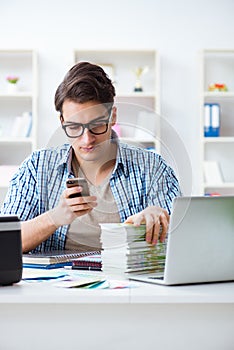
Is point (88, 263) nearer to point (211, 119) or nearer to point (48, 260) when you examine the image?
point (48, 260)

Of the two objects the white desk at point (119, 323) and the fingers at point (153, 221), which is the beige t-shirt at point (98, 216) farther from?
the white desk at point (119, 323)

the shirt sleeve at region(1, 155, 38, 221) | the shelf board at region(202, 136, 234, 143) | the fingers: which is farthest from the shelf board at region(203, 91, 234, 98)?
the fingers

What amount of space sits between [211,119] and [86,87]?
366 centimetres

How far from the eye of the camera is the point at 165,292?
1.32 m

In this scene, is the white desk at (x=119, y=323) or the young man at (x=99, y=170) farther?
the young man at (x=99, y=170)

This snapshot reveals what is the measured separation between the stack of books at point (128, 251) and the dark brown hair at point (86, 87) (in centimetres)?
28

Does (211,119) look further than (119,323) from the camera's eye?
Yes

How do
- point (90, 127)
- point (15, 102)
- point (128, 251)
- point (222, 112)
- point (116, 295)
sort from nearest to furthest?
1. point (116, 295)
2. point (90, 127)
3. point (128, 251)
4. point (15, 102)
5. point (222, 112)

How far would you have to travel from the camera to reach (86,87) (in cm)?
151

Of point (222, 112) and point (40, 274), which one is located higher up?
point (222, 112)

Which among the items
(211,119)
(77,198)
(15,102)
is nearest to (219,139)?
(211,119)

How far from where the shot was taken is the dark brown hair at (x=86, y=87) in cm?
147

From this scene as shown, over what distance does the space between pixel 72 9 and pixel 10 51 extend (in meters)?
0.60

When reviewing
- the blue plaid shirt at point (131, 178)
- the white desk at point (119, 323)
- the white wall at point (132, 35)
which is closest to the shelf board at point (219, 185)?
the white wall at point (132, 35)
